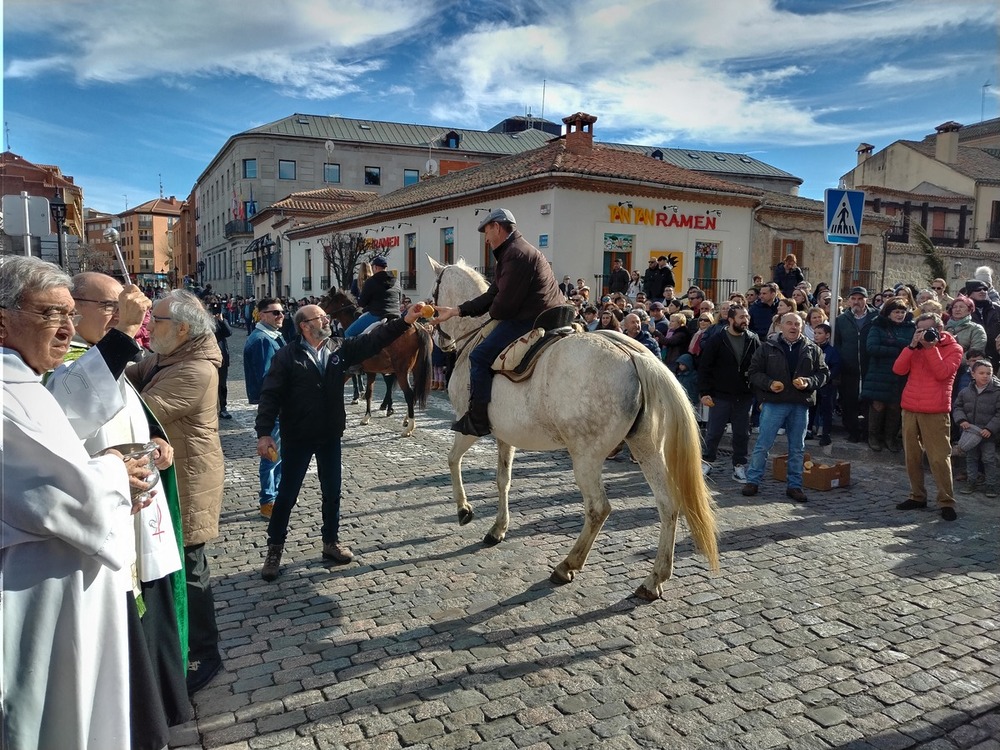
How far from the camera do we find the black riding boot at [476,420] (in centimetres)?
545

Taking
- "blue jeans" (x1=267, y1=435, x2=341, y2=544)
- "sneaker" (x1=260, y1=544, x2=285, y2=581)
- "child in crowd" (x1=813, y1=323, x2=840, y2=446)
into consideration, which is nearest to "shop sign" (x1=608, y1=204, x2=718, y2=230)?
"child in crowd" (x1=813, y1=323, x2=840, y2=446)

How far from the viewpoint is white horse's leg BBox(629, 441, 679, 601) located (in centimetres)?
471

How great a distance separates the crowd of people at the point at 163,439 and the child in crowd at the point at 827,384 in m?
0.90

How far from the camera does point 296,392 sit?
16.4 ft

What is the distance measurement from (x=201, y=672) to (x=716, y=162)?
52.7 meters

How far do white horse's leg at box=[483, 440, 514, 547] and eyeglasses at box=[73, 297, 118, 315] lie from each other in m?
3.44

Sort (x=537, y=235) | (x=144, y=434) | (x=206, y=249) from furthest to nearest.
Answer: (x=206, y=249) → (x=537, y=235) → (x=144, y=434)

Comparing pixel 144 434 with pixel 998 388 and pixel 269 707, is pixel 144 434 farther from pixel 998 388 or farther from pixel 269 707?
pixel 998 388

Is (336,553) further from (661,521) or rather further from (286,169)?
(286,169)

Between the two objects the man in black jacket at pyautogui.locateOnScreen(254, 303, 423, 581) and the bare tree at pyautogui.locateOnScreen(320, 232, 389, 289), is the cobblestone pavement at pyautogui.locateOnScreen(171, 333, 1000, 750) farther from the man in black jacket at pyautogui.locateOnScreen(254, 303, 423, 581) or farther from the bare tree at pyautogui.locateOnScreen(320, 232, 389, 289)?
the bare tree at pyautogui.locateOnScreen(320, 232, 389, 289)

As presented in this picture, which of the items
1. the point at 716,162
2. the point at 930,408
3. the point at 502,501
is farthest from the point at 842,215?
the point at 716,162

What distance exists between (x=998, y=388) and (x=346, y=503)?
7.15m

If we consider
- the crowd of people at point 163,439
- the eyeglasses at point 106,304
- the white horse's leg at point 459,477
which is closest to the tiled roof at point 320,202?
the crowd of people at point 163,439

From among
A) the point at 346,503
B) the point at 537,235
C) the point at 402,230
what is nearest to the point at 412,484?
the point at 346,503
